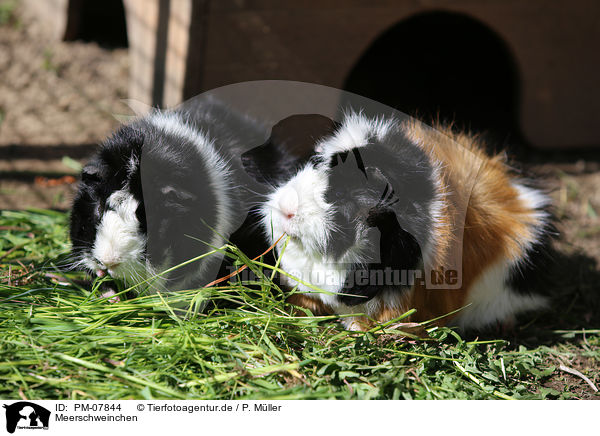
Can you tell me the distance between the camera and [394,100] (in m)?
3.14

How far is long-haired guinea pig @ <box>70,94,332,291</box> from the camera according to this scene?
1.41 meters

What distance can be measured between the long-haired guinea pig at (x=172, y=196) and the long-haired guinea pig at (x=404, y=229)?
0.40 ft

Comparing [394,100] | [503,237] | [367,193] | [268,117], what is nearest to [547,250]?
[503,237]

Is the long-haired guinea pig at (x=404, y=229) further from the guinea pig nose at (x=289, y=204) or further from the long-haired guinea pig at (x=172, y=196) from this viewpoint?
the long-haired guinea pig at (x=172, y=196)

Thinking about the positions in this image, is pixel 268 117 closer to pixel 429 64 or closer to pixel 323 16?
pixel 323 16

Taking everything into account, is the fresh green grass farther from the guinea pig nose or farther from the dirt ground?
the dirt ground
